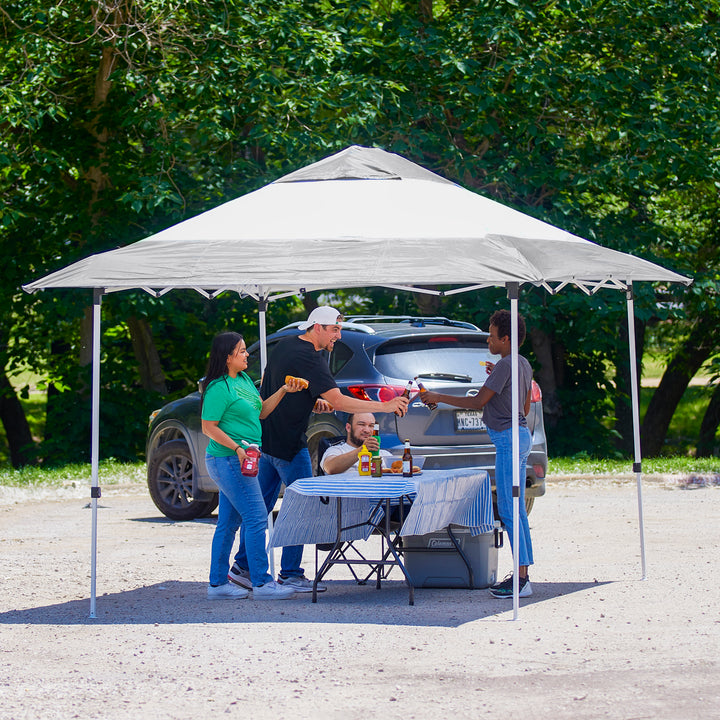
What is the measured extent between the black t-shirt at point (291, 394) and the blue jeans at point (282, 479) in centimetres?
6

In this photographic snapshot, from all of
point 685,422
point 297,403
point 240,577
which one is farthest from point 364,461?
point 685,422

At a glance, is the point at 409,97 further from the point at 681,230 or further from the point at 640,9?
the point at 681,230

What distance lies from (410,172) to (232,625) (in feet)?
11.5

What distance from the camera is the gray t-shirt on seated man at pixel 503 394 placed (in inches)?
323

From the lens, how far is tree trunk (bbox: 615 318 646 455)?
69.4 ft

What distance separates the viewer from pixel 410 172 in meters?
8.96

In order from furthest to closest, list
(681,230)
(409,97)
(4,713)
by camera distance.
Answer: (681,230) < (409,97) < (4,713)

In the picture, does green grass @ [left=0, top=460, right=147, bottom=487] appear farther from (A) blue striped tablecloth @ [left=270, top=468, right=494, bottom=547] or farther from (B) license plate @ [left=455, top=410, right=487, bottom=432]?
(A) blue striped tablecloth @ [left=270, top=468, right=494, bottom=547]

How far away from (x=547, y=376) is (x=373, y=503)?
491 inches

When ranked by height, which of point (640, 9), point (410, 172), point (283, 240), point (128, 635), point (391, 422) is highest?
point (640, 9)

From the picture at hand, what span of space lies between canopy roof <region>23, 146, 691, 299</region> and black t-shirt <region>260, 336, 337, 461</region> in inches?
25.0

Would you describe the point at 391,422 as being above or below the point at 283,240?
below

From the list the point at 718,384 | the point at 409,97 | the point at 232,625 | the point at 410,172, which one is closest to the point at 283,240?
the point at 410,172

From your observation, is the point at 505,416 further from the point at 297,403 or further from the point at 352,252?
the point at 352,252
